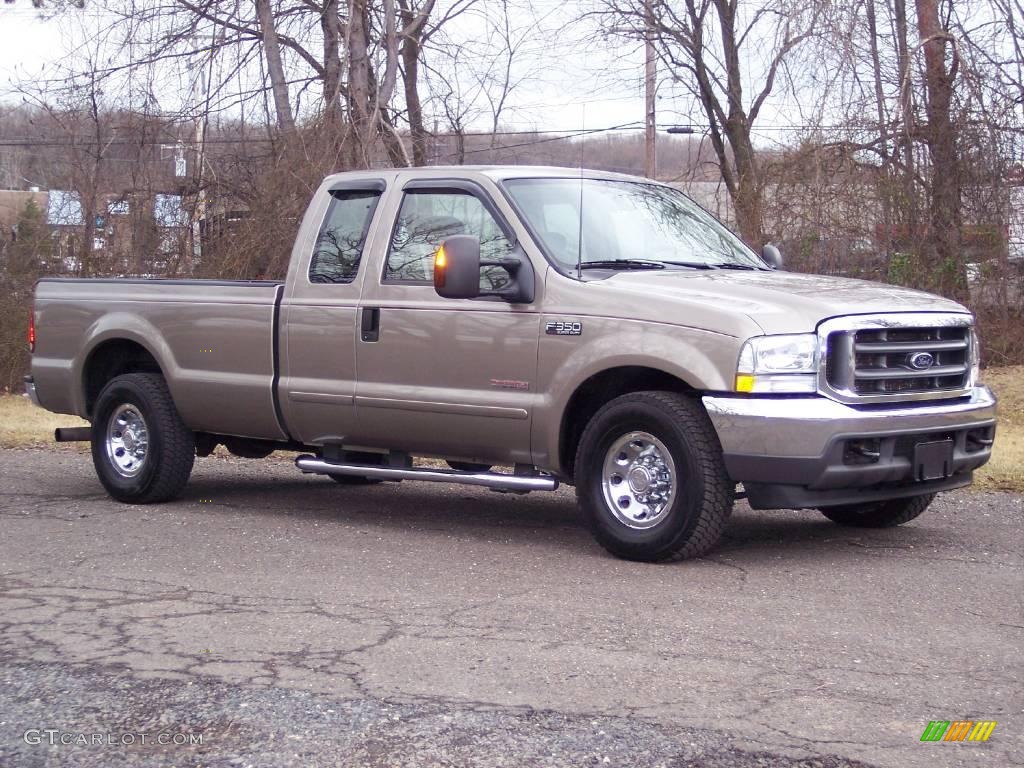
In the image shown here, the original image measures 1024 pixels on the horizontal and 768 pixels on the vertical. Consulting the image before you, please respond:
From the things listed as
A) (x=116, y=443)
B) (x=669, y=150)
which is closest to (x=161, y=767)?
(x=116, y=443)

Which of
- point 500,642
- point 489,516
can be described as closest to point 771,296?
point 500,642

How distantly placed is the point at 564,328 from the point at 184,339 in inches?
116

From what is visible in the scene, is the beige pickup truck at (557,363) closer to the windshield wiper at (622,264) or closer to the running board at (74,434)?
the windshield wiper at (622,264)

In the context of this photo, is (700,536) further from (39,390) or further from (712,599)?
(39,390)

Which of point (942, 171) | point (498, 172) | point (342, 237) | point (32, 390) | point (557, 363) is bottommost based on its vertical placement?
point (32, 390)

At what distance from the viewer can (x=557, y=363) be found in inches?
280

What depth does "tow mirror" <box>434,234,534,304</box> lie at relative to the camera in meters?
7.12

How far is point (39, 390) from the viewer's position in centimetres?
963

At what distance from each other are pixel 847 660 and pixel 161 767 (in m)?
2.48

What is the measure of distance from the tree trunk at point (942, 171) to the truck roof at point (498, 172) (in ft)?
27.8

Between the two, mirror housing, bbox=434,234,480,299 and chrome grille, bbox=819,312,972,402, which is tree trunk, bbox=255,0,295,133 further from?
chrome grille, bbox=819,312,972,402

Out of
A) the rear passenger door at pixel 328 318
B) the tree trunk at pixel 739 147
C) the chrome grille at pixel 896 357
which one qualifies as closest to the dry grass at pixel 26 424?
the rear passenger door at pixel 328 318

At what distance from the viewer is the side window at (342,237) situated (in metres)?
8.15

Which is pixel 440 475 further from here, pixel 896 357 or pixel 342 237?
pixel 896 357
